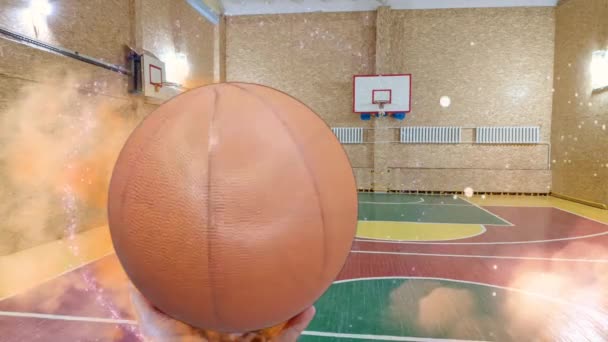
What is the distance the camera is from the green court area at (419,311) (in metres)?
2.28

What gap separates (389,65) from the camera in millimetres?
10133

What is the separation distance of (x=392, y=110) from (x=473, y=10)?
10.5ft

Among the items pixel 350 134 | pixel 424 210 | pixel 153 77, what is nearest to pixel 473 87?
pixel 350 134

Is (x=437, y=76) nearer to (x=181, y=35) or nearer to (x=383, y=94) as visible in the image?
(x=383, y=94)

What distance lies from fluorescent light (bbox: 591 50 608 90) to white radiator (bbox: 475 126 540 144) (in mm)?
2145

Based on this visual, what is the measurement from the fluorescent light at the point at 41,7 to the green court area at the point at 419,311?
4407mm

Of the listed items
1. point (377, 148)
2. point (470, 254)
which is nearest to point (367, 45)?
point (377, 148)

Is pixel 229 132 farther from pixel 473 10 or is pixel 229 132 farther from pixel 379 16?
pixel 473 10

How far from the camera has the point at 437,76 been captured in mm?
10141

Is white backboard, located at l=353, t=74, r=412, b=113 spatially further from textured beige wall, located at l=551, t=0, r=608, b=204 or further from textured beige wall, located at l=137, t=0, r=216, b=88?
textured beige wall, located at l=137, t=0, r=216, b=88

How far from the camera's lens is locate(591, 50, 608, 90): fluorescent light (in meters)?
7.38

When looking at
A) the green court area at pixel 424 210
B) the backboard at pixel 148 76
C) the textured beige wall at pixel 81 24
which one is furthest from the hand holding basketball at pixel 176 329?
the backboard at pixel 148 76

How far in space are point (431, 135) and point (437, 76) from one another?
59.1 inches

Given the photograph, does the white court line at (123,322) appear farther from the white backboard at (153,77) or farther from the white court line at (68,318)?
the white backboard at (153,77)
